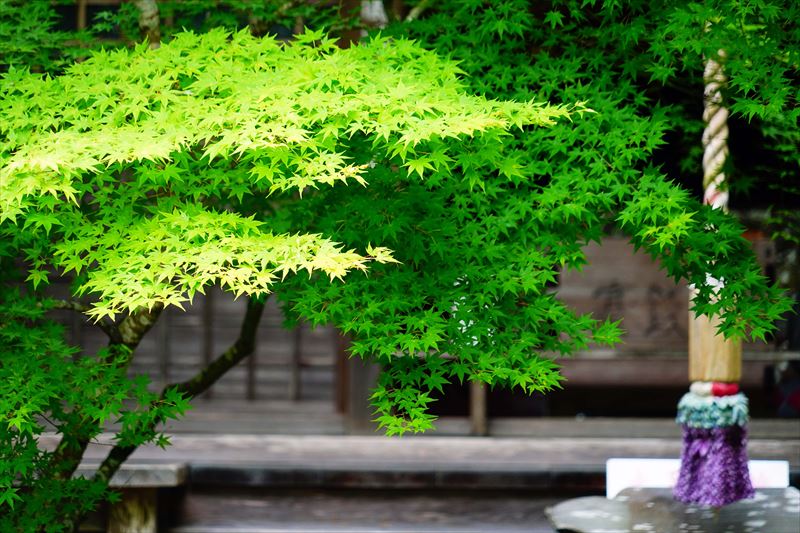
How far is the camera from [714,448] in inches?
286

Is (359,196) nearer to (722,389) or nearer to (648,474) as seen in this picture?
(722,389)

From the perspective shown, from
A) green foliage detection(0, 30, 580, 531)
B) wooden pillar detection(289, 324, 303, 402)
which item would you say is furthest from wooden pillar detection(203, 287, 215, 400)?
green foliage detection(0, 30, 580, 531)

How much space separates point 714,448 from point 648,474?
670 millimetres

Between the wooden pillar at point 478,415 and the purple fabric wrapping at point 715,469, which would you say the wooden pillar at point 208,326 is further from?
the purple fabric wrapping at point 715,469

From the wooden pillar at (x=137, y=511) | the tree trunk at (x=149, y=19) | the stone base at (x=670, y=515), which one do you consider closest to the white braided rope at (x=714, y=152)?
the stone base at (x=670, y=515)

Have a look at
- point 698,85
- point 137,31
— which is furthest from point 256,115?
point 698,85

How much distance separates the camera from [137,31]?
7.21 m

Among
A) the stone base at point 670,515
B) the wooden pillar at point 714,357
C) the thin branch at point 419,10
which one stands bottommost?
the stone base at point 670,515

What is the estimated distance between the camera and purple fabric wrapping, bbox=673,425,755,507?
718 cm

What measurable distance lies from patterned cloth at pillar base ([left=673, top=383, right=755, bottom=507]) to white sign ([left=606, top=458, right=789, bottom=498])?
1.38 ft

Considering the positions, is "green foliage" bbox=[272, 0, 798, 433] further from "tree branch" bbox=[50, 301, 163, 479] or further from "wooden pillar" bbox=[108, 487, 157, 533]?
"wooden pillar" bbox=[108, 487, 157, 533]

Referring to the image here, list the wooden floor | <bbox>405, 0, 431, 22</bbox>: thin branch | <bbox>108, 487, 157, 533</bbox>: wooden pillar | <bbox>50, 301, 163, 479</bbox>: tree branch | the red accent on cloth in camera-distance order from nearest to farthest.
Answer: <bbox>50, 301, 163, 479</bbox>: tree branch < <bbox>405, 0, 431, 22</bbox>: thin branch < the red accent on cloth < <bbox>108, 487, 157, 533</bbox>: wooden pillar < the wooden floor

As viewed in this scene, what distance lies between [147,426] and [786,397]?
6565 millimetres

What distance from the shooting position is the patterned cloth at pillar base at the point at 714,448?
7191 mm
